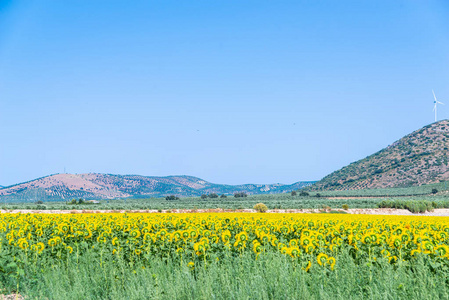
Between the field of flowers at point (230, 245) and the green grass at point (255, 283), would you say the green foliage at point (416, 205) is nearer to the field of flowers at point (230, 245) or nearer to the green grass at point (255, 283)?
the field of flowers at point (230, 245)

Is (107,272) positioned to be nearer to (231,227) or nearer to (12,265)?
(12,265)

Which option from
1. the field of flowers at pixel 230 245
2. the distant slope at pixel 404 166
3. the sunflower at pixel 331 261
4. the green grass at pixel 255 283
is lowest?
the green grass at pixel 255 283

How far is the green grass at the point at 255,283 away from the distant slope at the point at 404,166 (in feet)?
347

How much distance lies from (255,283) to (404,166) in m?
120

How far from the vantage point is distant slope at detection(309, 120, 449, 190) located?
4227 inches

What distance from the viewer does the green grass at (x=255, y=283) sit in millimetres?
6074

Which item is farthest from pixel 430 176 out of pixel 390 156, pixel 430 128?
pixel 430 128

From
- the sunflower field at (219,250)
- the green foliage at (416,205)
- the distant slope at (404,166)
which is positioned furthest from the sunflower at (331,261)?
the distant slope at (404,166)

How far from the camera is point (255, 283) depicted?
6.32 meters

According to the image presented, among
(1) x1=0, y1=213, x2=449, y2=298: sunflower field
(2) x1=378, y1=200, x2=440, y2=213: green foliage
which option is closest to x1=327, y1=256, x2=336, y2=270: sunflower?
(1) x1=0, y1=213, x2=449, y2=298: sunflower field

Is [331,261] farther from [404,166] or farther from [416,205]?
[404,166]

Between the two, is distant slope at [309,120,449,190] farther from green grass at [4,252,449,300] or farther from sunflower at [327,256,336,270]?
green grass at [4,252,449,300]

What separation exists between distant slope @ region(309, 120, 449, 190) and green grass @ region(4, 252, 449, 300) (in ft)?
347

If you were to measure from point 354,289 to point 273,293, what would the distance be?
1289 mm
